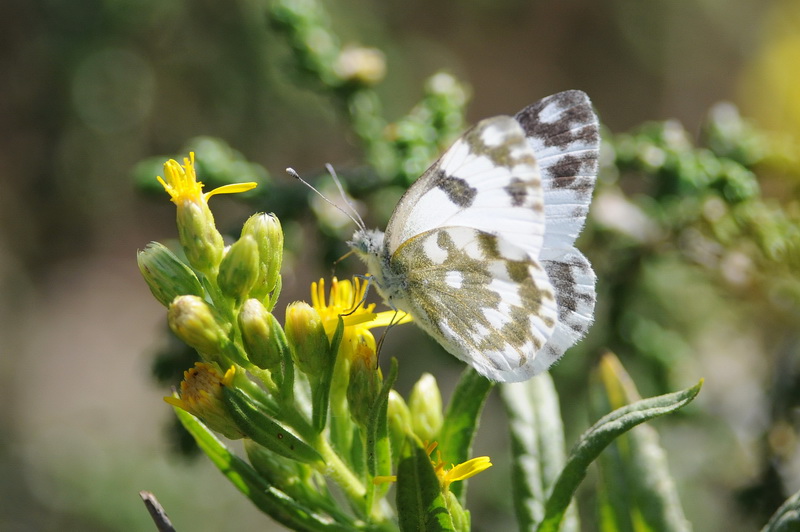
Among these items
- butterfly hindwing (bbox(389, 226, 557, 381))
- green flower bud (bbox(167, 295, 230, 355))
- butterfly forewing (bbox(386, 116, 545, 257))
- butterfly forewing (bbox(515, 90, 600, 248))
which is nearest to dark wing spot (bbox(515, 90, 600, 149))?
butterfly forewing (bbox(515, 90, 600, 248))

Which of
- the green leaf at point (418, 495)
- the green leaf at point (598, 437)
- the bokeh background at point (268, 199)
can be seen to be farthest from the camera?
the bokeh background at point (268, 199)

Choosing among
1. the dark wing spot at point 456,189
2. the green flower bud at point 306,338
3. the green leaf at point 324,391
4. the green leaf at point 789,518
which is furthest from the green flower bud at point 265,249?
the green leaf at point 789,518

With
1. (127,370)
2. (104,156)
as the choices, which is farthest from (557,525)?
(127,370)

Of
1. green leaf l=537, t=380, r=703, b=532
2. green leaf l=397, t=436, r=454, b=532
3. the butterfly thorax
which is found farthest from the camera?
the butterfly thorax

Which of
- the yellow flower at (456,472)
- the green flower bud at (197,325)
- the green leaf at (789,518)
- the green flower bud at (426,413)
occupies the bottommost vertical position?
the green leaf at (789,518)

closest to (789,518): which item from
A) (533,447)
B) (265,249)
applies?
(533,447)

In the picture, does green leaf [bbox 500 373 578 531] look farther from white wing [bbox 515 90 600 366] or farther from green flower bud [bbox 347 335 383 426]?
green flower bud [bbox 347 335 383 426]

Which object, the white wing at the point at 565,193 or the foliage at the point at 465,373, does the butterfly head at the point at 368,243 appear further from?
the white wing at the point at 565,193
